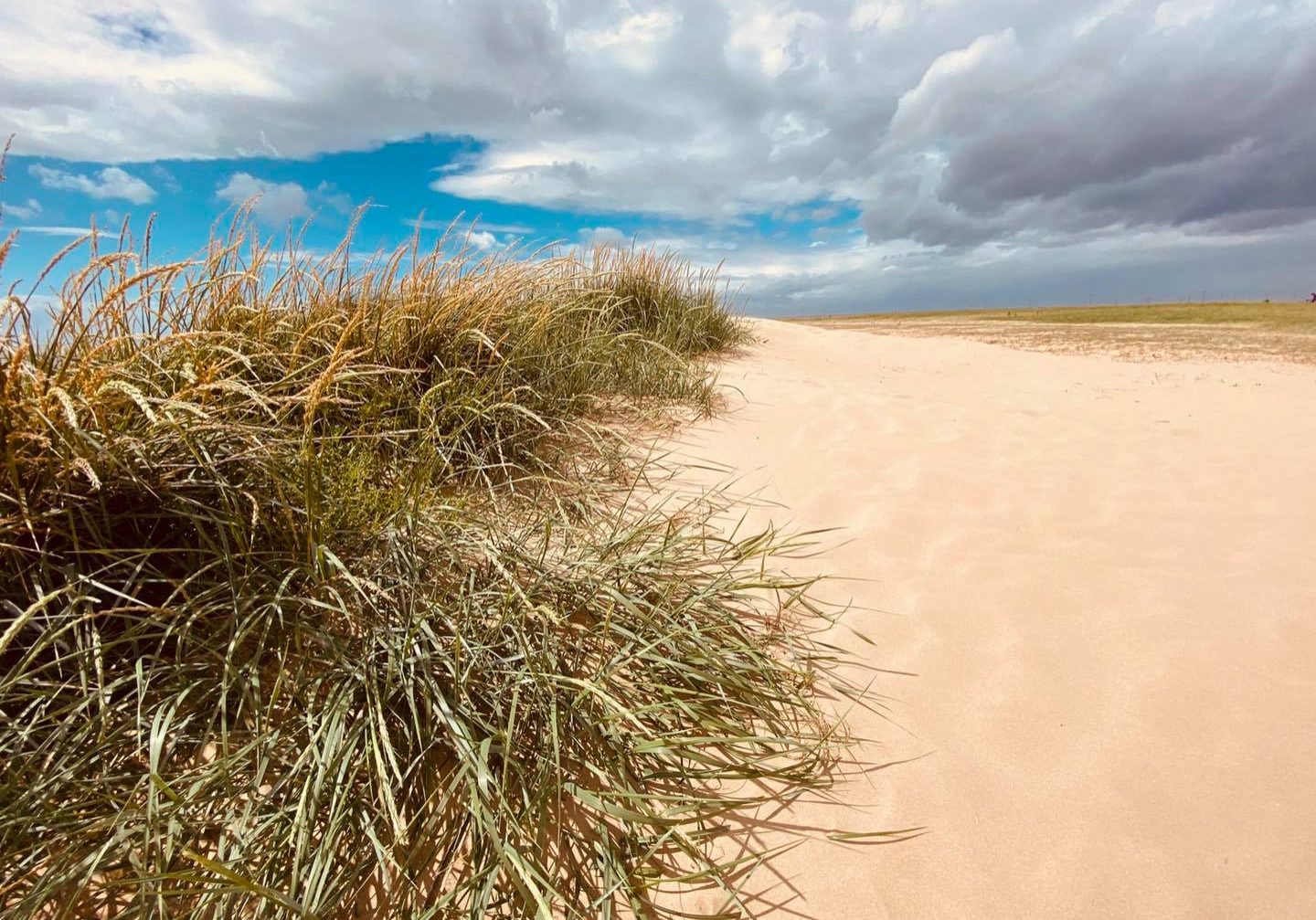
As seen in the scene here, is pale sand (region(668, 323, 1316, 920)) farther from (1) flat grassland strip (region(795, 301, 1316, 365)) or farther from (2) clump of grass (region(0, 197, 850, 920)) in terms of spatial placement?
(1) flat grassland strip (region(795, 301, 1316, 365))

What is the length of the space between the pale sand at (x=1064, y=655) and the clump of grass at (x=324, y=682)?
10.9 inches

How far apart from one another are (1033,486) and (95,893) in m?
3.98

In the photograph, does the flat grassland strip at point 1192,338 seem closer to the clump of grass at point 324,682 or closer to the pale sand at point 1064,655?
the pale sand at point 1064,655

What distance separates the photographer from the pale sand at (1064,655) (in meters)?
1.50

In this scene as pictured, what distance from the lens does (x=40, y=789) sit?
1261mm

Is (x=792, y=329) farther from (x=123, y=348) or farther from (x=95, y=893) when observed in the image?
(x=95, y=893)

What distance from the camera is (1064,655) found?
7.29ft

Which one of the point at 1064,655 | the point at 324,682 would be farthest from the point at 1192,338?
the point at 324,682

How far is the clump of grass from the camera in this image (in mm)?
1259

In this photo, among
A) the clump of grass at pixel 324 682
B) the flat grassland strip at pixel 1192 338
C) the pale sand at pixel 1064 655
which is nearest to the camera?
the clump of grass at pixel 324 682

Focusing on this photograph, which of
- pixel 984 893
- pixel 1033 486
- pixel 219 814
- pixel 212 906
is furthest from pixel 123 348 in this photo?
pixel 1033 486

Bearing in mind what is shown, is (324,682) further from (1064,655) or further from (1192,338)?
(1192,338)

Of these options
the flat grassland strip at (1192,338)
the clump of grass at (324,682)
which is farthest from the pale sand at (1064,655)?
the flat grassland strip at (1192,338)

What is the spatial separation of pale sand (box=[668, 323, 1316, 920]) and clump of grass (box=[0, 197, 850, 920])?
0.28 metres
